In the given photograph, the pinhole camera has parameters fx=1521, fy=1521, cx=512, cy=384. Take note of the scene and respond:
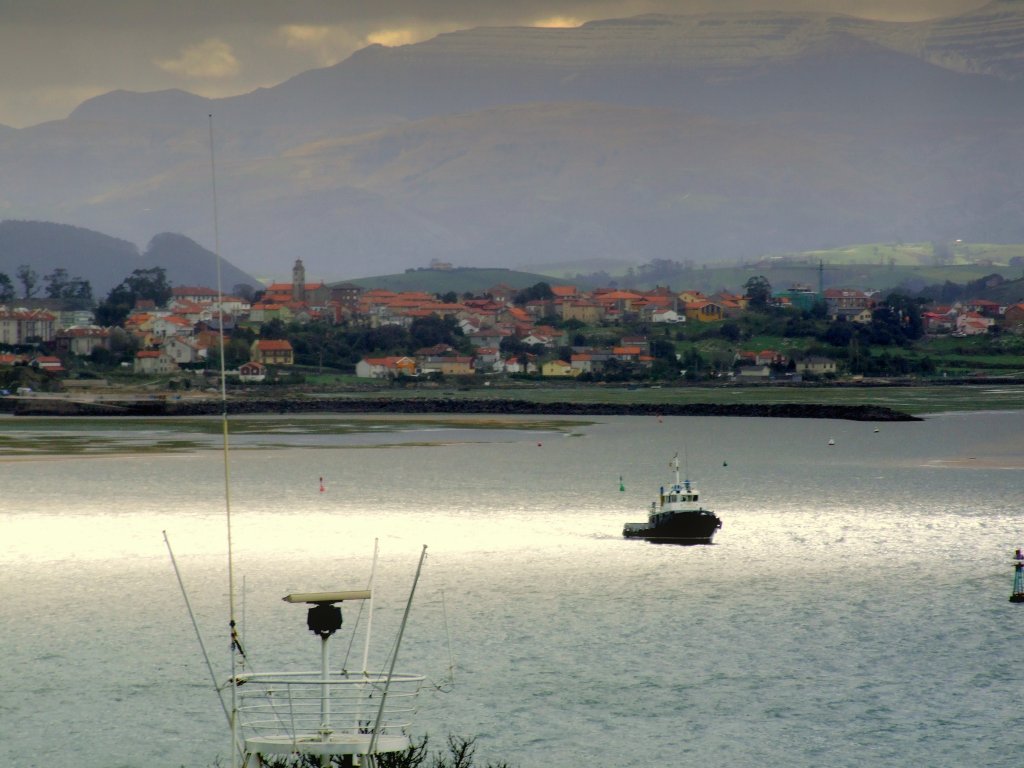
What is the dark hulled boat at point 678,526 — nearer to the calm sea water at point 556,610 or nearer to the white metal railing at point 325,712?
the calm sea water at point 556,610

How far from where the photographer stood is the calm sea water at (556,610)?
81.1 ft

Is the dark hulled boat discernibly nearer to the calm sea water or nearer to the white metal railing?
the calm sea water

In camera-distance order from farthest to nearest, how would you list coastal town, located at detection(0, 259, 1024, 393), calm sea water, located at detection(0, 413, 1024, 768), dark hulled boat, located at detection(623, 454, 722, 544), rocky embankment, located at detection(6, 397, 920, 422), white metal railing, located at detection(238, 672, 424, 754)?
coastal town, located at detection(0, 259, 1024, 393) < rocky embankment, located at detection(6, 397, 920, 422) < dark hulled boat, located at detection(623, 454, 722, 544) < calm sea water, located at detection(0, 413, 1024, 768) < white metal railing, located at detection(238, 672, 424, 754)

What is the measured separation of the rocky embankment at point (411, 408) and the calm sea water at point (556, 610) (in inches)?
2009

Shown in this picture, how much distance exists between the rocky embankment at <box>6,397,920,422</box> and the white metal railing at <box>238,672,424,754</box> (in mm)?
97484

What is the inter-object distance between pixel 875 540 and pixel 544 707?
23483 mm

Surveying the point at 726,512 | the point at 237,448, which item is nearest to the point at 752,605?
the point at 726,512

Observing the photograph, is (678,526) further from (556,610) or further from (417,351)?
(417,351)

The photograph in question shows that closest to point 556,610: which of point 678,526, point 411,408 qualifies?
point 678,526

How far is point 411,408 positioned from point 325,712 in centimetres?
11035

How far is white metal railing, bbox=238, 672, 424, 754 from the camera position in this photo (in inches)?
675

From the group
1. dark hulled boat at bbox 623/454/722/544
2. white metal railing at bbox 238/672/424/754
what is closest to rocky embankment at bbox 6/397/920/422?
dark hulled boat at bbox 623/454/722/544

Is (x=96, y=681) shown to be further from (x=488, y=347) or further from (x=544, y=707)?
(x=488, y=347)

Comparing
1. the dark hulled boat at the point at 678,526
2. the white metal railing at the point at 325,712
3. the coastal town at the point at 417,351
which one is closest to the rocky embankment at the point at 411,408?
the coastal town at the point at 417,351
